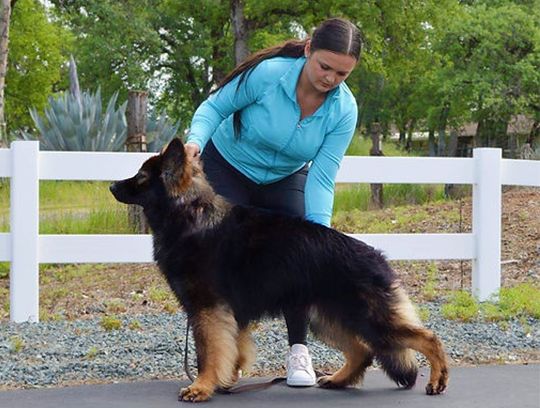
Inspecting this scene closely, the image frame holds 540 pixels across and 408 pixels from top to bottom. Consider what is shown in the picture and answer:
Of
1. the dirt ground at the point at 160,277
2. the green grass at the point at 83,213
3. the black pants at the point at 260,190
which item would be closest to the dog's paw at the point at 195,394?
the black pants at the point at 260,190

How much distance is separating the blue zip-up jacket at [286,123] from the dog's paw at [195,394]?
4.01 ft

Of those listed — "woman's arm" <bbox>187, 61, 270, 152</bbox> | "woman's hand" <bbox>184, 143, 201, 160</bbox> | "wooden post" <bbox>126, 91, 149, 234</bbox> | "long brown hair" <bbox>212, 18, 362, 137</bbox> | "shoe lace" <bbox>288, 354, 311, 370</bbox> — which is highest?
"wooden post" <bbox>126, 91, 149, 234</bbox>

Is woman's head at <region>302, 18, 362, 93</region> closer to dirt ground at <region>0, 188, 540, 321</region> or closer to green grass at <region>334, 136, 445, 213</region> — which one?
dirt ground at <region>0, 188, 540, 321</region>

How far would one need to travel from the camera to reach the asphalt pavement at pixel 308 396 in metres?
5.14

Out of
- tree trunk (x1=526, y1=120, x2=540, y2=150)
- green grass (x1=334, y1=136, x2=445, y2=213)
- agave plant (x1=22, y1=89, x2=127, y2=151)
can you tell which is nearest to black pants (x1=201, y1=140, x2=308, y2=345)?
green grass (x1=334, y1=136, x2=445, y2=213)

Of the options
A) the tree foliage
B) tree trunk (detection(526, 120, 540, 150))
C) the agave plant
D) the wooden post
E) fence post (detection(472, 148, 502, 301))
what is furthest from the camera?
tree trunk (detection(526, 120, 540, 150))

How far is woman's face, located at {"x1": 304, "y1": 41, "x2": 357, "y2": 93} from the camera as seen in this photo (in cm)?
516

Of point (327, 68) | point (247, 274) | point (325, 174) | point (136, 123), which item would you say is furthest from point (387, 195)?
point (247, 274)

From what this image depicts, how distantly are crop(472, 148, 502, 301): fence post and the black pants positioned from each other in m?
3.57

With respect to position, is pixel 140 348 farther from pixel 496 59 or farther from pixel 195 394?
pixel 496 59

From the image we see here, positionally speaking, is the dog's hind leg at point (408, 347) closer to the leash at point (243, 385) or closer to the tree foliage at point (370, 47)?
the leash at point (243, 385)

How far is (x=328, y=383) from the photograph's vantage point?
558cm

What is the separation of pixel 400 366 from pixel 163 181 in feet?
5.74

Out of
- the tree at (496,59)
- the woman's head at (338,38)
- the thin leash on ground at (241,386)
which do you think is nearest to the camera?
the woman's head at (338,38)
